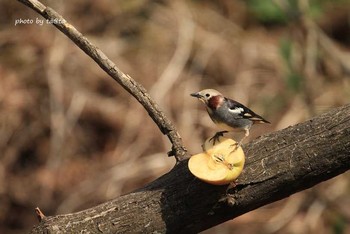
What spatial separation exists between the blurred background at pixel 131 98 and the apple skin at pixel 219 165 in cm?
227

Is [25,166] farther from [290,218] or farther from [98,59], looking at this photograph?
[98,59]

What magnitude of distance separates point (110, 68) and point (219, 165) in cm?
52

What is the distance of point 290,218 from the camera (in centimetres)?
519

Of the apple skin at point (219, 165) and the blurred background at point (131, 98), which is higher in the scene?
the blurred background at point (131, 98)

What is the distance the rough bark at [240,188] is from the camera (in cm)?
209

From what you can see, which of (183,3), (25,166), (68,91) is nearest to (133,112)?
(68,91)

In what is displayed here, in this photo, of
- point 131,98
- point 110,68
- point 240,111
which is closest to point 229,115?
point 240,111

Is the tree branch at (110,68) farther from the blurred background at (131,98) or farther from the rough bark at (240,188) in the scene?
the blurred background at (131,98)

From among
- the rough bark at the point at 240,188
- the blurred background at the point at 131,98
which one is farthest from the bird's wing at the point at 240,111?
the blurred background at the point at 131,98

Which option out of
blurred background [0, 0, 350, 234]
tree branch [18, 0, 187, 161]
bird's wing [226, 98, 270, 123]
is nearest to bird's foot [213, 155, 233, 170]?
tree branch [18, 0, 187, 161]

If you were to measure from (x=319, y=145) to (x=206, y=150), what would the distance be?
358mm

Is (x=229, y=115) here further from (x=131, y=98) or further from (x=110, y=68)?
(x=131, y=98)

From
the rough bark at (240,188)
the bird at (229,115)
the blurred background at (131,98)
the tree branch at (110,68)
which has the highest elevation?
the blurred background at (131,98)

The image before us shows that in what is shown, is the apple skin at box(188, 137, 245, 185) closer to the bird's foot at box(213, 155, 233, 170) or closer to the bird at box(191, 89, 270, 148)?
the bird's foot at box(213, 155, 233, 170)
